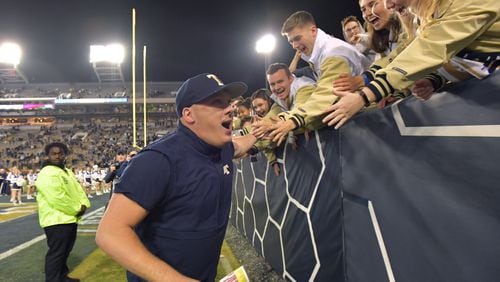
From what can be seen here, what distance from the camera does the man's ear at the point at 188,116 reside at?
6.79 feet

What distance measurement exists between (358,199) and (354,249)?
0.33 metres

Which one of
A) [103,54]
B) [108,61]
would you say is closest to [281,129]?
[103,54]

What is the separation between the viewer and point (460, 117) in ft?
4.44

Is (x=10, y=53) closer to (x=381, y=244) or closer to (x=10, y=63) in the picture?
(x=10, y=63)

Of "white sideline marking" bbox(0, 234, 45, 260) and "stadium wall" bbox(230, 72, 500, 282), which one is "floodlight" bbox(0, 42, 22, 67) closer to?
"white sideline marking" bbox(0, 234, 45, 260)

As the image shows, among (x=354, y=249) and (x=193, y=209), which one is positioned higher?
(x=193, y=209)

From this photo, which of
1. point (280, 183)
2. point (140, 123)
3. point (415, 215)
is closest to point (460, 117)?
point (415, 215)

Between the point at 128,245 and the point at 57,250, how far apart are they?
3.57m

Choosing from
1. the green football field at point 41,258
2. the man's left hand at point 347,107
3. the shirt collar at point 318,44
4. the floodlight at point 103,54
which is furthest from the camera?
the floodlight at point 103,54

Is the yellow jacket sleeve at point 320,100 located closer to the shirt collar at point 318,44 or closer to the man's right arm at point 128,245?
the shirt collar at point 318,44

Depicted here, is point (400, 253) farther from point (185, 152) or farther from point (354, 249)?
point (185, 152)

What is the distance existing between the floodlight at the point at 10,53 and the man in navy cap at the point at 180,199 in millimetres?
53661

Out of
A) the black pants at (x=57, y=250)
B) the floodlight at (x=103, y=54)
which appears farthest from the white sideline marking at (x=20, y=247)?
the floodlight at (x=103, y=54)

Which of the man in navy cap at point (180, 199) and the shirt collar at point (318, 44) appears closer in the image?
the man in navy cap at point (180, 199)
